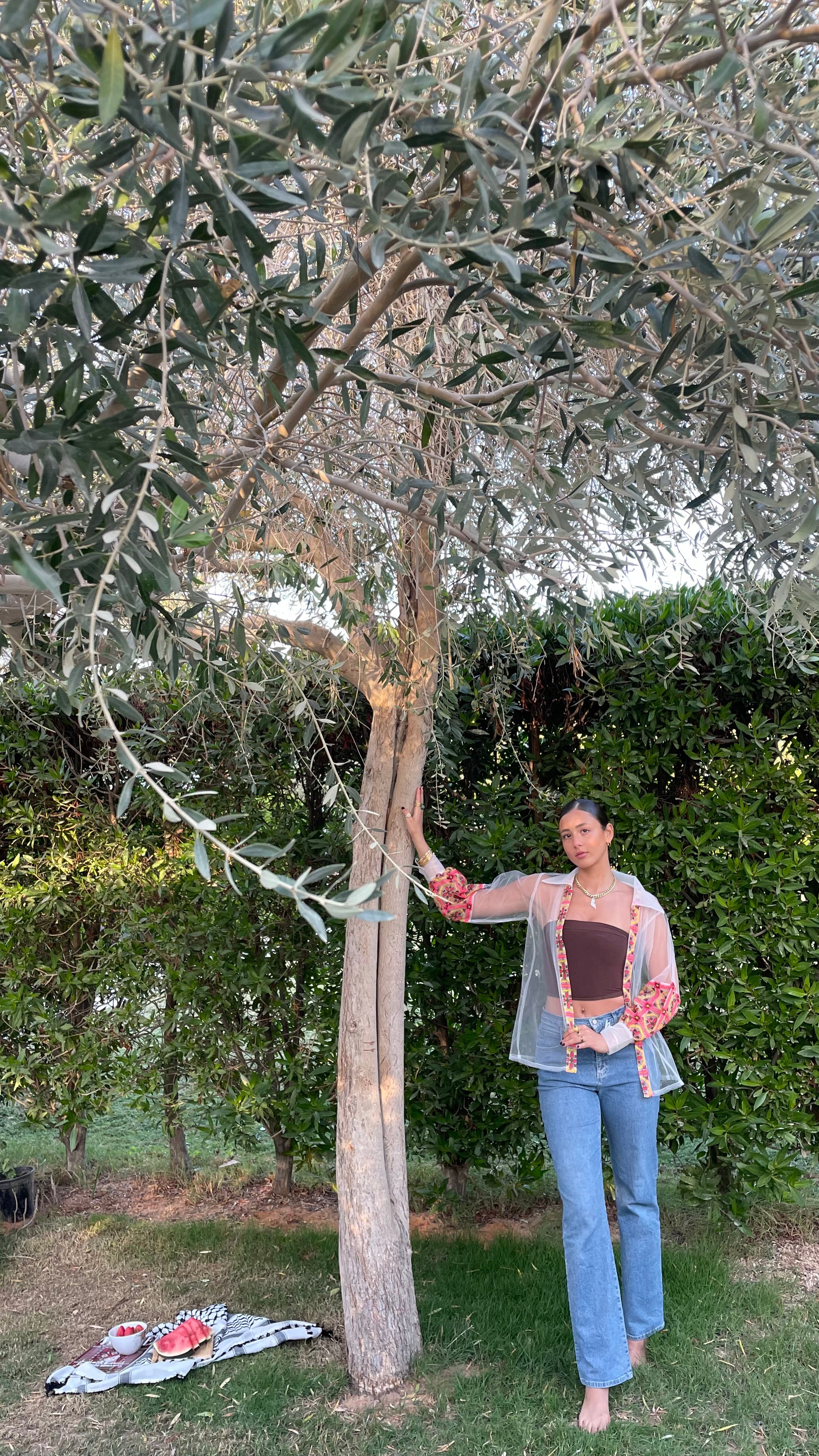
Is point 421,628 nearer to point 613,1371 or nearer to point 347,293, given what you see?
point 347,293

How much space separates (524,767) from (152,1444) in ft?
8.77

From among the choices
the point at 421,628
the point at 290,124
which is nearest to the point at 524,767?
the point at 421,628

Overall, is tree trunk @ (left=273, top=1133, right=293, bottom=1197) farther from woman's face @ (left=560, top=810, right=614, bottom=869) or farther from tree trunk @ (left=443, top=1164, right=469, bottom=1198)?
woman's face @ (left=560, top=810, right=614, bottom=869)

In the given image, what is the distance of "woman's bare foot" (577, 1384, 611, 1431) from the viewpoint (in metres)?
2.91

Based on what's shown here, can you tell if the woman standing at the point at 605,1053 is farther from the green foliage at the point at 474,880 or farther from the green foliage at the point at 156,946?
the green foliage at the point at 156,946

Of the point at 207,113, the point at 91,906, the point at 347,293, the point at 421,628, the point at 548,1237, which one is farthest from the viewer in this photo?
the point at 91,906

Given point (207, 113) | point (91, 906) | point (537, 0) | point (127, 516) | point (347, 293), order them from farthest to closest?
1. point (91, 906)
2. point (537, 0)
3. point (347, 293)
4. point (127, 516)
5. point (207, 113)

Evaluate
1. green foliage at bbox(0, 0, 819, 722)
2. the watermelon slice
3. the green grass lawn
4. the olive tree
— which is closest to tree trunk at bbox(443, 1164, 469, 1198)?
the green grass lawn

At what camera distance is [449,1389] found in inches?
124

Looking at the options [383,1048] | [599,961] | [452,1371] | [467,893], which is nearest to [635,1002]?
[599,961]

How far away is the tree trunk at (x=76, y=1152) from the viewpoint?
17.2 feet

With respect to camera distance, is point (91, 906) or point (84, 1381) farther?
point (91, 906)

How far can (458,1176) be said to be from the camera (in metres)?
4.56

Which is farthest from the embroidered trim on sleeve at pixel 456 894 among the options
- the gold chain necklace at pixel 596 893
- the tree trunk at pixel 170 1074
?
the tree trunk at pixel 170 1074
